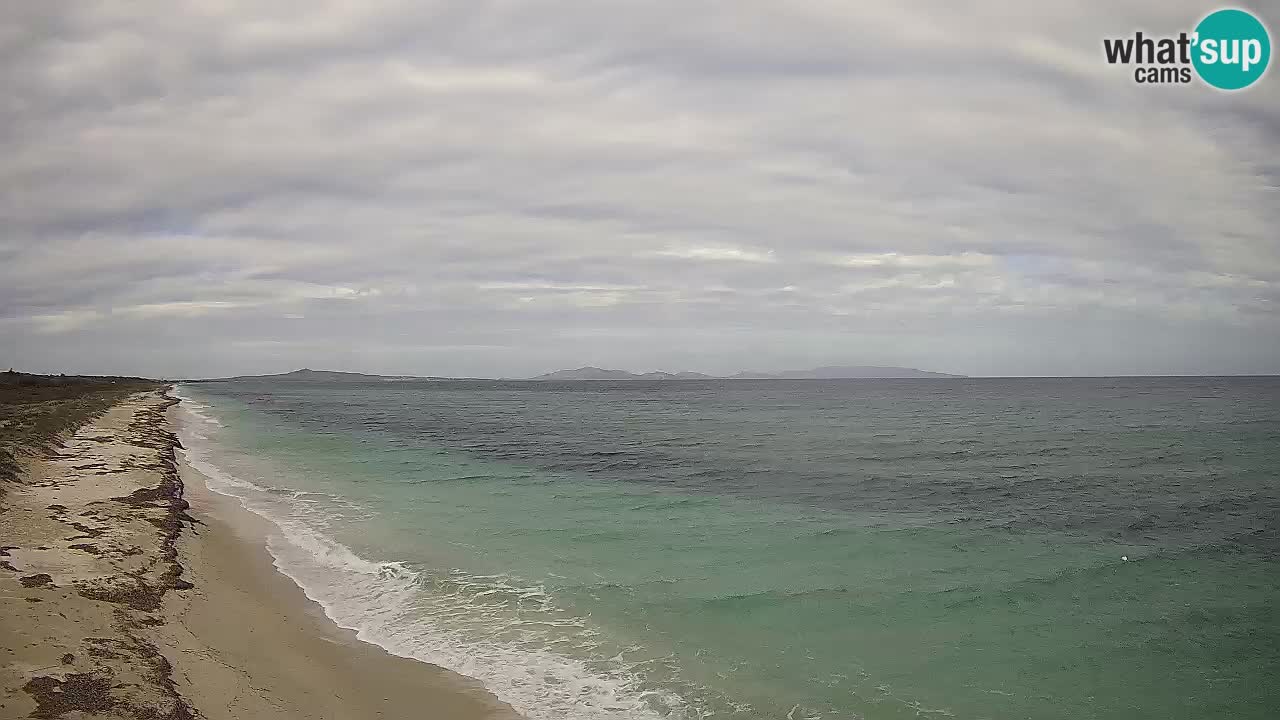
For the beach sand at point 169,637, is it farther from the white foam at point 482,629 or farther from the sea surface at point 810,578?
the sea surface at point 810,578

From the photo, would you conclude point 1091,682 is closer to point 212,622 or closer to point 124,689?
point 124,689

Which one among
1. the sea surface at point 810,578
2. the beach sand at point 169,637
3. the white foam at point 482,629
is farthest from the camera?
the sea surface at point 810,578

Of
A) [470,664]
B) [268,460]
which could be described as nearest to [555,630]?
[470,664]

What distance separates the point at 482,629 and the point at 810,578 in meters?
5.48

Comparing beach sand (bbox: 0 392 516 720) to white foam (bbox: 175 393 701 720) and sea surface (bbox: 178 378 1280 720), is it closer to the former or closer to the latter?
white foam (bbox: 175 393 701 720)

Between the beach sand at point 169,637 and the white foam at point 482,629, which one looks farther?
the white foam at point 482,629

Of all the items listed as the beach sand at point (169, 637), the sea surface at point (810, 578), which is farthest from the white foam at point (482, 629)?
the beach sand at point (169, 637)

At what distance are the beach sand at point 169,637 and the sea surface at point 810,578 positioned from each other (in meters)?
0.63

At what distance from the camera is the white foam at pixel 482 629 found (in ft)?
23.9

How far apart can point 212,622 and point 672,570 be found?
22.3 ft

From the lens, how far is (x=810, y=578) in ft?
38.1

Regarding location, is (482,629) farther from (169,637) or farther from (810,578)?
(810,578)

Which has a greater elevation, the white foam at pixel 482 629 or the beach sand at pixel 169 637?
the beach sand at pixel 169 637

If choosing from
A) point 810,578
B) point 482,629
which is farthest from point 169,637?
point 810,578
